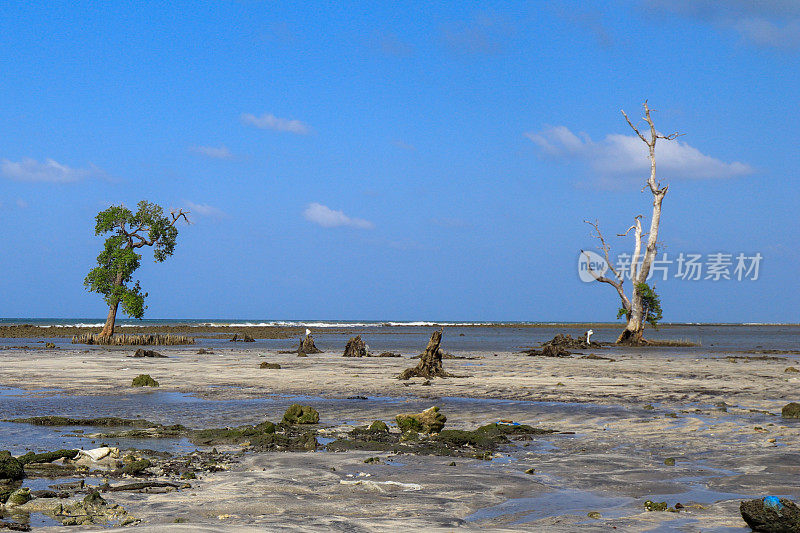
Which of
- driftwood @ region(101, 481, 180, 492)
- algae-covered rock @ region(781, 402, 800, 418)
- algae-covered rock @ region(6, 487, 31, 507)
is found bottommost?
driftwood @ region(101, 481, 180, 492)

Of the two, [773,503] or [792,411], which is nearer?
[773,503]

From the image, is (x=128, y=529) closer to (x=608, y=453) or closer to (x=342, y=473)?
(x=342, y=473)

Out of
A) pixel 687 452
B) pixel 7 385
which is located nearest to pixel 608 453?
pixel 687 452

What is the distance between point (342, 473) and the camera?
29.5 feet

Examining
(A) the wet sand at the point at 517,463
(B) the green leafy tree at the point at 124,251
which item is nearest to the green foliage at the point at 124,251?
(B) the green leafy tree at the point at 124,251

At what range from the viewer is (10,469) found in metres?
8.13

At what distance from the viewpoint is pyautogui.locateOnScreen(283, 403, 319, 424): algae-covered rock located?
42.4 feet

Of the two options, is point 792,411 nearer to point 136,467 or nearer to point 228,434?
point 228,434

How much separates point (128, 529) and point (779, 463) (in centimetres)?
784

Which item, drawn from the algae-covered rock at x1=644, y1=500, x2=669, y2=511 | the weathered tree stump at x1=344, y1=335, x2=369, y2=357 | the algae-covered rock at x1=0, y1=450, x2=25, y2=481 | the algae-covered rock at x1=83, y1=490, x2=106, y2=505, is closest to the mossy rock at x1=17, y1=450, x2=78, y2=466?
the algae-covered rock at x1=0, y1=450, x2=25, y2=481

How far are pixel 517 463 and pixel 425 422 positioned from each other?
265cm

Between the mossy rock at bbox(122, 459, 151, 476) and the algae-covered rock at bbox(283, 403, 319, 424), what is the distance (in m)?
4.12

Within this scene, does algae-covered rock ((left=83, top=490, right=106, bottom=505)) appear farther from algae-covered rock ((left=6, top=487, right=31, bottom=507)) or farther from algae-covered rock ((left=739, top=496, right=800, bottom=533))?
algae-covered rock ((left=739, top=496, right=800, bottom=533))

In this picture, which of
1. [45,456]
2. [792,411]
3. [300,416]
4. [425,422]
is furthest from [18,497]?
[792,411]
